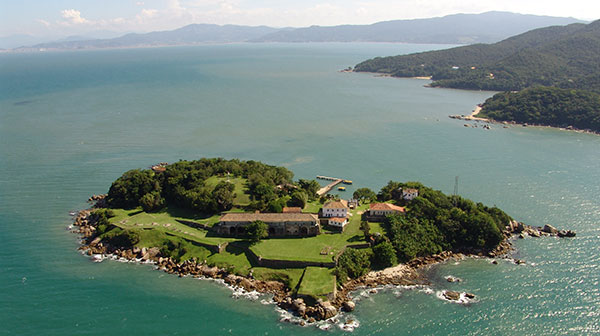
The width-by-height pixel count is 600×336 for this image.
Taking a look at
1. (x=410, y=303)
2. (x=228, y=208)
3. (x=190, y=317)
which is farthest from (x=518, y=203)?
(x=190, y=317)

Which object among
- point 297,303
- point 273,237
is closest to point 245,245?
point 273,237

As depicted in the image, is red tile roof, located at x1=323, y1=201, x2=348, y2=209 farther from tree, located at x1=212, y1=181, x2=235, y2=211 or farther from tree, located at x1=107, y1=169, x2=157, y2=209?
tree, located at x1=107, y1=169, x2=157, y2=209

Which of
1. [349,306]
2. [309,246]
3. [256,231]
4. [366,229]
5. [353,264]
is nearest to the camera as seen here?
[349,306]

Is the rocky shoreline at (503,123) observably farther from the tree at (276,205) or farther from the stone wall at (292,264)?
the stone wall at (292,264)

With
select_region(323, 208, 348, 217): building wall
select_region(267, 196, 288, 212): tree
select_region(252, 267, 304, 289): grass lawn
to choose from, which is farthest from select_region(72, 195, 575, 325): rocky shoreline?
select_region(267, 196, 288, 212): tree

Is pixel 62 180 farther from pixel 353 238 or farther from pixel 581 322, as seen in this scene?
pixel 581 322

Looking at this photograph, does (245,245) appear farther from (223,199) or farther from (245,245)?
(223,199)

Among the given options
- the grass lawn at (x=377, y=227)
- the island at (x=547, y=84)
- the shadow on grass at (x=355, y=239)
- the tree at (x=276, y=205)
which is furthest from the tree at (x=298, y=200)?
the island at (x=547, y=84)
